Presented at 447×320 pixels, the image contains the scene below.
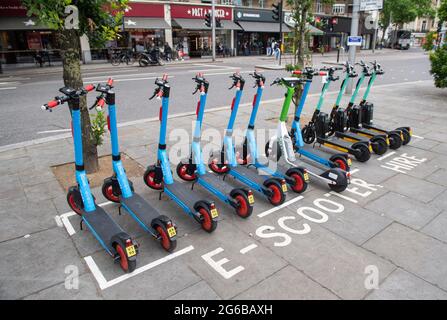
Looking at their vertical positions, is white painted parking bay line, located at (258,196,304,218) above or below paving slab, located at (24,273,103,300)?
above

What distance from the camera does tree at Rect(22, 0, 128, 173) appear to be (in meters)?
4.21

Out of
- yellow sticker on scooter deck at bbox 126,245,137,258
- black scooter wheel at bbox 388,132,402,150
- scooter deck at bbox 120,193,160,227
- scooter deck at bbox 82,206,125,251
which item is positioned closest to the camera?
yellow sticker on scooter deck at bbox 126,245,137,258

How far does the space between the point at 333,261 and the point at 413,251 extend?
0.94 m

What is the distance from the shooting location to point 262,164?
205 inches

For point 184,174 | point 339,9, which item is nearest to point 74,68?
point 184,174

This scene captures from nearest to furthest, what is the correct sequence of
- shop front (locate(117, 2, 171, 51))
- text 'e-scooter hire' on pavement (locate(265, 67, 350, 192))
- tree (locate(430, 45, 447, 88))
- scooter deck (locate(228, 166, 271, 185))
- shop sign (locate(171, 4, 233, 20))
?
scooter deck (locate(228, 166, 271, 185))
text 'e-scooter hire' on pavement (locate(265, 67, 350, 192))
tree (locate(430, 45, 447, 88))
shop front (locate(117, 2, 171, 51))
shop sign (locate(171, 4, 233, 20))

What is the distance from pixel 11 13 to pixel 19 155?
785 inches

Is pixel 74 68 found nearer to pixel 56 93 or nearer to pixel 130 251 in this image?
pixel 130 251

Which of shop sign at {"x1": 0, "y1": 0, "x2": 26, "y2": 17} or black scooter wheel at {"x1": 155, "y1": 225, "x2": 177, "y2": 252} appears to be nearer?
black scooter wheel at {"x1": 155, "y1": 225, "x2": 177, "y2": 252}

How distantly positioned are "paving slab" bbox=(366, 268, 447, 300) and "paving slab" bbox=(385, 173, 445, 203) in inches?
77.2

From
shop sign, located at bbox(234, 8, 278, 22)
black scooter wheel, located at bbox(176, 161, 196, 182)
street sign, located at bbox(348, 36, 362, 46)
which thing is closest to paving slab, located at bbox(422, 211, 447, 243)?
black scooter wheel, located at bbox(176, 161, 196, 182)

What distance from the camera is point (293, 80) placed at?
5.32 m

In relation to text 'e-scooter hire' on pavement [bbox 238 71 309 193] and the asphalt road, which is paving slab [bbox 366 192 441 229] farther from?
the asphalt road
